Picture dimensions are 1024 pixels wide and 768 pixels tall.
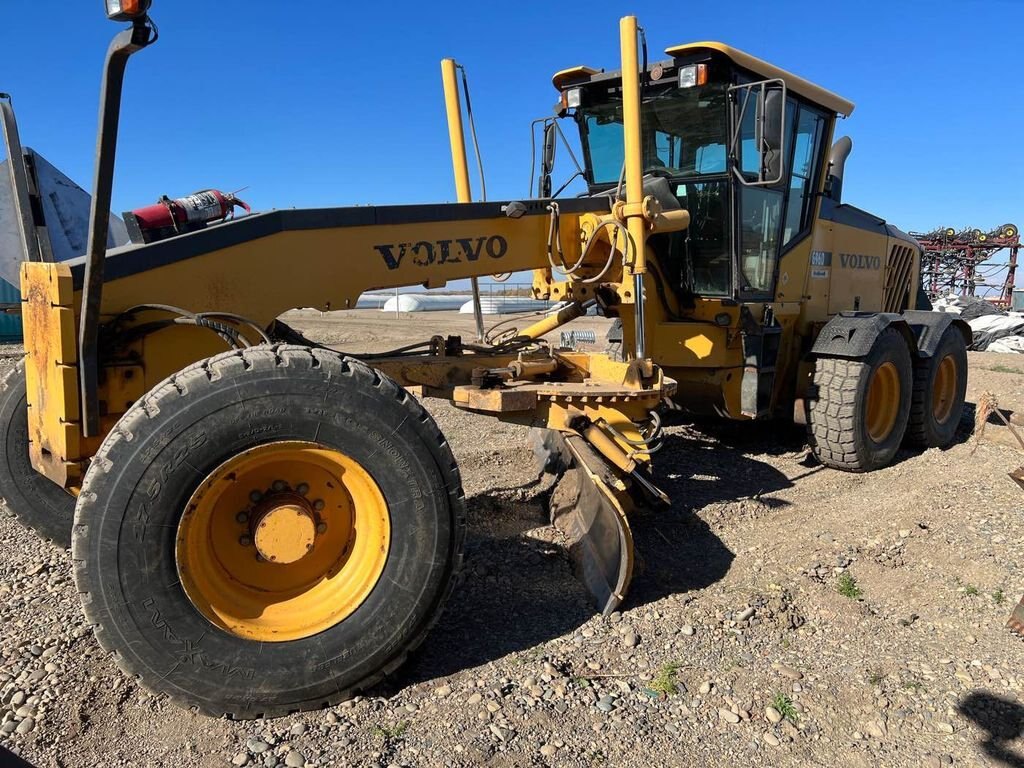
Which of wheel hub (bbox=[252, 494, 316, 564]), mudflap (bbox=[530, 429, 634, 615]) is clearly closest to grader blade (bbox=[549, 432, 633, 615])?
mudflap (bbox=[530, 429, 634, 615])

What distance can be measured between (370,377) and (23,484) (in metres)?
2.23

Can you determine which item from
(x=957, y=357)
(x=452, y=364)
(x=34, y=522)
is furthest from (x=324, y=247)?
(x=957, y=357)

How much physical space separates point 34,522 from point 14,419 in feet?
1.76

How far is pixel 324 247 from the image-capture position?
3609 millimetres

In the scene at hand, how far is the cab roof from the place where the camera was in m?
4.90

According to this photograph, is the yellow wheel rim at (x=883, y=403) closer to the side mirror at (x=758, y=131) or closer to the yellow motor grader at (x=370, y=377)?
the yellow motor grader at (x=370, y=377)

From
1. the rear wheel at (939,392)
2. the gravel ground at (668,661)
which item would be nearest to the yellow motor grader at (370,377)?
the gravel ground at (668,661)

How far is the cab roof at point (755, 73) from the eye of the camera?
4.90 m

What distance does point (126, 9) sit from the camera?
7.22ft

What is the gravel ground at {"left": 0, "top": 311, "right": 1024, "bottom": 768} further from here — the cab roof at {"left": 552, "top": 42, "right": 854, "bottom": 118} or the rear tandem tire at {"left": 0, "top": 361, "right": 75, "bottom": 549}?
the cab roof at {"left": 552, "top": 42, "right": 854, "bottom": 118}

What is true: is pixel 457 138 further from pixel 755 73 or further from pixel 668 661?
pixel 668 661

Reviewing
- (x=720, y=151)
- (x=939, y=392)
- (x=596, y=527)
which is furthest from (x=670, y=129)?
(x=939, y=392)

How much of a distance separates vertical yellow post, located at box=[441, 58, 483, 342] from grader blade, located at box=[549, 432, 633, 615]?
4.48 feet

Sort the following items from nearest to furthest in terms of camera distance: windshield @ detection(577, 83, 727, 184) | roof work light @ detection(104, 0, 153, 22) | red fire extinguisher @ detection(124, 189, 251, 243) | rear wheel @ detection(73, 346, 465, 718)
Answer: roof work light @ detection(104, 0, 153, 22) < rear wheel @ detection(73, 346, 465, 718) < red fire extinguisher @ detection(124, 189, 251, 243) < windshield @ detection(577, 83, 727, 184)
